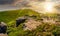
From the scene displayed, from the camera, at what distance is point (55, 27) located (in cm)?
3588

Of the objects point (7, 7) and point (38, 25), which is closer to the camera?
point (38, 25)

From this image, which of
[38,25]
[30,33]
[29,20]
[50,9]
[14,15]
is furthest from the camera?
[50,9]

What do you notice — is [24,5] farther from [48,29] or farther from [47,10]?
[48,29]

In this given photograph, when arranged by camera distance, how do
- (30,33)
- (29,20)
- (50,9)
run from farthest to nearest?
1. (50,9)
2. (29,20)
3. (30,33)

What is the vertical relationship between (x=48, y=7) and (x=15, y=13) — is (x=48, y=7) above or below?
above

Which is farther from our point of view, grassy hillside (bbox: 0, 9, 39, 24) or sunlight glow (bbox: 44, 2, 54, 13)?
sunlight glow (bbox: 44, 2, 54, 13)

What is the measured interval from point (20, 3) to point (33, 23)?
79.5 feet

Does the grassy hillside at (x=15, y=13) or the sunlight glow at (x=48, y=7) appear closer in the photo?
the grassy hillside at (x=15, y=13)

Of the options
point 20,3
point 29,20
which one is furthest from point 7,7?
point 29,20

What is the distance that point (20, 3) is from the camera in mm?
62719

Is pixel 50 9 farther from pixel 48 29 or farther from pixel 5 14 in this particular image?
pixel 48 29

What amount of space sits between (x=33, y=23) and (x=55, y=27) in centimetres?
558

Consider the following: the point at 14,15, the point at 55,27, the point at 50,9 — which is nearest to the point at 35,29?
the point at 55,27

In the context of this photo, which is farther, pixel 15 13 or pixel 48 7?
pixel 48 7
